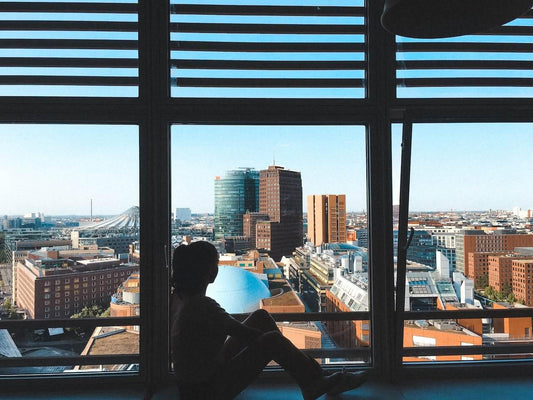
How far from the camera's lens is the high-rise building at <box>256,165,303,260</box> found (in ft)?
7.77

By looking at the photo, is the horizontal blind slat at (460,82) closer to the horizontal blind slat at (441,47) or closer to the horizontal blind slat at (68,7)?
the horizontal blind slat at (441,47)

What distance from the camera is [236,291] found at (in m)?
2.29

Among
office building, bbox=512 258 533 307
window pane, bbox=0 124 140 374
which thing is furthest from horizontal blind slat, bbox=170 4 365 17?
office building, bbox=512 258 533 307

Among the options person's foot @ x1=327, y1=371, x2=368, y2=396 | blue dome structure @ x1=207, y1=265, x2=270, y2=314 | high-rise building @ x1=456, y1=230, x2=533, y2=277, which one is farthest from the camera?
high-rise building @ x1=456, y1=230, x2=533, y2=277

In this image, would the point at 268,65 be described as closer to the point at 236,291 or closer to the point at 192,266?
the point at 192,266

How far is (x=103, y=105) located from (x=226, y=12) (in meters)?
1.05

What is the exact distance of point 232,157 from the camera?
7.71 ft

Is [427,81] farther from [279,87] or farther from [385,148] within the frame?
[279,87]

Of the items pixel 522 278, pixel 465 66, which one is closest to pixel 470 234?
pixel 522 278

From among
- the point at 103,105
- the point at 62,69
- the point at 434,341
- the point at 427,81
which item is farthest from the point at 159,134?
the point at 434,341

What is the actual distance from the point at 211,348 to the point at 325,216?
3.86 feet

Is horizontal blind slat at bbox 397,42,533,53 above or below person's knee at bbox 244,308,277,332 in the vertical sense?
above

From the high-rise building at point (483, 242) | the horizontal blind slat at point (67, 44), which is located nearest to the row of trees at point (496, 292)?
the high-rise building at point (483, 242)

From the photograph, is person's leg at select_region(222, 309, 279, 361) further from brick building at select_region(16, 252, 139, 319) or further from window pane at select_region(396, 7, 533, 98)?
window pane at select_region(396, 7, 533, 98)
